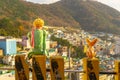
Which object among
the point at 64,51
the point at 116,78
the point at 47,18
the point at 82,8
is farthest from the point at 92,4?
the point at 116,78

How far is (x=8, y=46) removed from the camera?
3562cm

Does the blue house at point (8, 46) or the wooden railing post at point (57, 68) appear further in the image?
the blue house at point (8, 46)

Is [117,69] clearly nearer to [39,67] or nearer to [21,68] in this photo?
[39,67]

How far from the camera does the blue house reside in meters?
34.8

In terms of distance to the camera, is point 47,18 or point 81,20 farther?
point 81,20

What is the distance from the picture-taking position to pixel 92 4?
98.2 metres

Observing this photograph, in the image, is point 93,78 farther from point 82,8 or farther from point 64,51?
point 82,8

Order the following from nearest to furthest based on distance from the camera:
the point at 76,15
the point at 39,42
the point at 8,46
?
the point at 39,42
the point at 8,46
the point at 76,15

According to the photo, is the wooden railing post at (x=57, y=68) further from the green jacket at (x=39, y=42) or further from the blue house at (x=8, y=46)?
the blue house at (x=8, y=46)

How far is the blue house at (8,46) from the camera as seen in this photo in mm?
34844

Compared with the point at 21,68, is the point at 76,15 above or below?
above

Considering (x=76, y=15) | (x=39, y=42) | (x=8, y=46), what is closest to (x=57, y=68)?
(x=39, y=42)

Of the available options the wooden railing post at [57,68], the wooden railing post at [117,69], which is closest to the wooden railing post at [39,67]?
the wooden railing post at [57,68]

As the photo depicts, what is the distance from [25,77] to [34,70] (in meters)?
0.09
